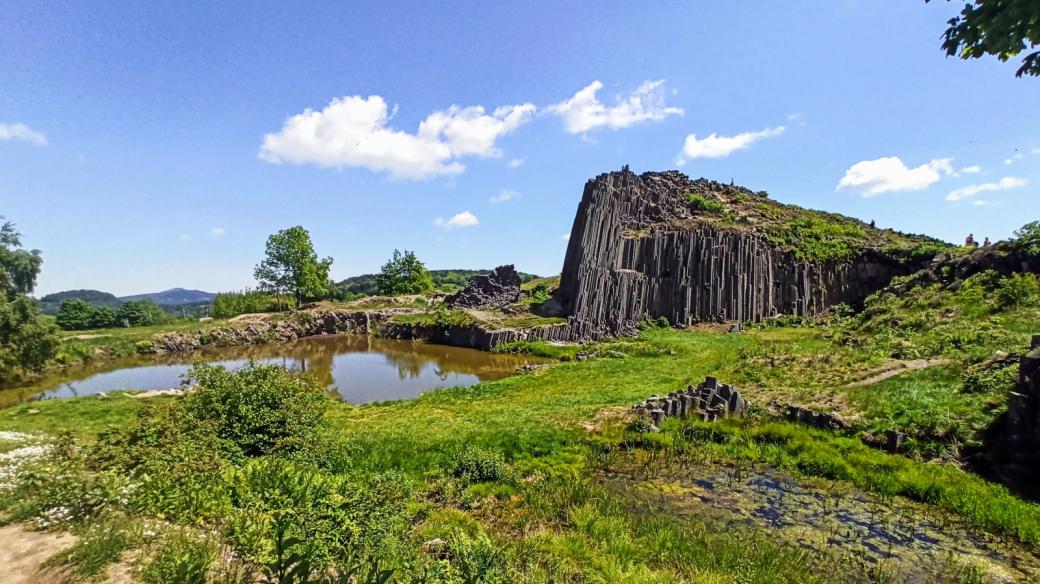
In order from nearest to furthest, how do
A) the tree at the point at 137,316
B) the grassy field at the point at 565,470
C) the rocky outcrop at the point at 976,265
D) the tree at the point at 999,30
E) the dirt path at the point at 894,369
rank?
1. the tree at the point at 999,30
2. the grassy field at the point at 565,470
3. the dirt path at the point at 894,369
4. the rocky outcrop at the point at 976,265
5. the tree at the point at 137,316

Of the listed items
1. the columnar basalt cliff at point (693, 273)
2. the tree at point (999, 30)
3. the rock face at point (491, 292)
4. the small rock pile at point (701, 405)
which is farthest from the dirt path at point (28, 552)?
the rock face at point (491, 292)

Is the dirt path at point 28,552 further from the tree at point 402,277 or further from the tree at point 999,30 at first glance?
the tree at point 402,277

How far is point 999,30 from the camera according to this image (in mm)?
3625

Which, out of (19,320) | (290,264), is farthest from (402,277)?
(19,320)

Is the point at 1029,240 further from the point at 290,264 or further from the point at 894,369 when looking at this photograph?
the point at 290,264

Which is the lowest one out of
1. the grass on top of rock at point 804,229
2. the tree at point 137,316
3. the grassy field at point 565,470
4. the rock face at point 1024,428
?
the grassy field at point 565,470

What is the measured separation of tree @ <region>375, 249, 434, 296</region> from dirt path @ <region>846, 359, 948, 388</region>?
215ft

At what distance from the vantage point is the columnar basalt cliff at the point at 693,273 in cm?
4572

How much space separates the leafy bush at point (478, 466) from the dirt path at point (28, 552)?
285 inches

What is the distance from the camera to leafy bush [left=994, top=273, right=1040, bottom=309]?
66.2 ft

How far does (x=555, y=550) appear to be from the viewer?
25.7 feet

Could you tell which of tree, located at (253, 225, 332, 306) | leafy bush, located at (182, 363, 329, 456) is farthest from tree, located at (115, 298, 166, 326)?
leafy bush, located at (182, 363, 329, 456)

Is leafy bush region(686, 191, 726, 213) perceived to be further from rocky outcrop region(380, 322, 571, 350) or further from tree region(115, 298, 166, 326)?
Answer: tree region(115, 298, 166, 326)

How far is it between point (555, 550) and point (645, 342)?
31.9m
